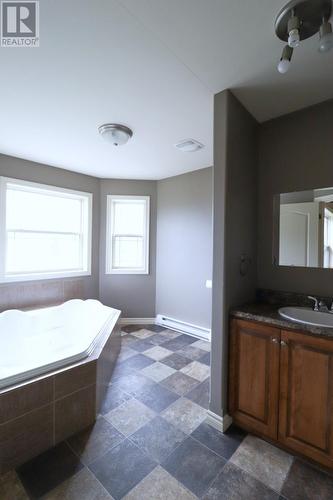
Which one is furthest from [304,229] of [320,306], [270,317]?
[270,317]

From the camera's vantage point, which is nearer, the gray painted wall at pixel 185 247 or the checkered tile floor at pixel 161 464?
the checkered tile floor at pixel 161 464

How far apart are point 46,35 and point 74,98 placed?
1.75 ft

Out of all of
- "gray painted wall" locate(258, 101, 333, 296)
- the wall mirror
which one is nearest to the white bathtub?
"gray painted wall" locate(258, 101, 333, 296)

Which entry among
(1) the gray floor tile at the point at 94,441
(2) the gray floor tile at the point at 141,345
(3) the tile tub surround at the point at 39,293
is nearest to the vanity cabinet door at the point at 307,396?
(1) the gray floor tile at the point at 94,441

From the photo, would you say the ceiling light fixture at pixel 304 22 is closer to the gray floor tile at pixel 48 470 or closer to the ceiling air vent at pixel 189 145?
the ceiling air vent at pixel 189 145

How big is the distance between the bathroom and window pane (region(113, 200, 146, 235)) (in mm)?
1021

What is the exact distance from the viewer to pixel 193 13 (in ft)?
3.63

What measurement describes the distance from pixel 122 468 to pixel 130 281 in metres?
2.63

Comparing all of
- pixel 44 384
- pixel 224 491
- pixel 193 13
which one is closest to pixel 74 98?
pixel 193 13

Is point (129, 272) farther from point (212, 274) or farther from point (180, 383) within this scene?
point (212, 274)

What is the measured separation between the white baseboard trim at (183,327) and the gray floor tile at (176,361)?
2.10 feet

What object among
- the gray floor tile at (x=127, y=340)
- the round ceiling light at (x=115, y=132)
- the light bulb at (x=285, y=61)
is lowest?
the gray floor tile at (x=127, y=340)

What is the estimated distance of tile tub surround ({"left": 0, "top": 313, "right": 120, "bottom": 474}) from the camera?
52.3 inches

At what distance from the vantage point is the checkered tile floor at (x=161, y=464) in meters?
1.22
